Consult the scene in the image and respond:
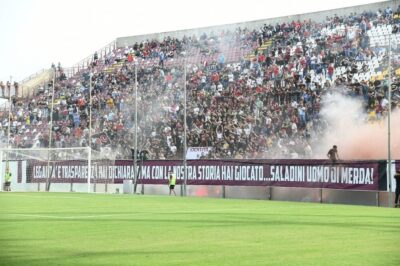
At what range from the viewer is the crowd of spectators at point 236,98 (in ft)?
130

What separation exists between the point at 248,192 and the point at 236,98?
10623 mm

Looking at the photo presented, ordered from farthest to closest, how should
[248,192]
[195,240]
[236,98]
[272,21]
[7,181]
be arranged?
[272,21] < [236,98] < [7,181] < [248,192] < [195,240]

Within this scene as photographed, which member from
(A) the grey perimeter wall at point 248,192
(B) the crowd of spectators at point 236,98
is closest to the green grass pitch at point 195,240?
(A) the grey perimeter wall at point 248,192

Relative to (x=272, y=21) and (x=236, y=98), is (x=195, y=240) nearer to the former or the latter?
(x=236, y=98)

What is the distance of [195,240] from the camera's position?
39.8 ft

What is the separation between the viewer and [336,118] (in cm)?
3947

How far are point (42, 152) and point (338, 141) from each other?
51.4ft

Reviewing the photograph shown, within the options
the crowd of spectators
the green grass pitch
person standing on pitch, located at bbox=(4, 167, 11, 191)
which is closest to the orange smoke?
the crowd of spectators

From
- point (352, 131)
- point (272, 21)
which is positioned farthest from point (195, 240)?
point (272, 21)

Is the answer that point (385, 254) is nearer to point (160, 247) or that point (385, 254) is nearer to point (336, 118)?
point (160, 247)

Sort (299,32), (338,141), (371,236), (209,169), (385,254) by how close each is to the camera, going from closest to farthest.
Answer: (385,254), (371,236), (209,169), (338,141), (299,32)

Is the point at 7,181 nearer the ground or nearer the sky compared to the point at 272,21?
nearer the ground

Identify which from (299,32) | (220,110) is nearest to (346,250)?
(220,110)

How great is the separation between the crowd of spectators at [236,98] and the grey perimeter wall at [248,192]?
240 centimetres
